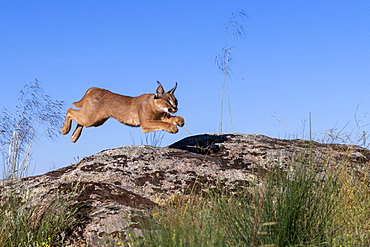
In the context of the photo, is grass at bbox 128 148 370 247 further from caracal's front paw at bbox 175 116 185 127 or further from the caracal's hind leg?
the caracal's hind leg

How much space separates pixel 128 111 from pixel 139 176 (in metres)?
3.65

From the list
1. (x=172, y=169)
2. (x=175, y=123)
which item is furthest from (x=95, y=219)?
(x=175, y=123)

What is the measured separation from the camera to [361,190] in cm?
497

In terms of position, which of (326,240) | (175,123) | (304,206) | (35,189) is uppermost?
(175,123)

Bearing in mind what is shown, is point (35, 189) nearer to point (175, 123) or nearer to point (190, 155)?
point (190, 155)

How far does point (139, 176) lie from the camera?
5.12 m

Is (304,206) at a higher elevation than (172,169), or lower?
lower

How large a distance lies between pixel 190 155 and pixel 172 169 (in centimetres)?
55

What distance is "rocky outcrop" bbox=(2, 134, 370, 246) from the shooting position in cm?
425

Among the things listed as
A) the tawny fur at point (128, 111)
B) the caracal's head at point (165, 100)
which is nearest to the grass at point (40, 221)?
the tawny fur at point (128, 111)

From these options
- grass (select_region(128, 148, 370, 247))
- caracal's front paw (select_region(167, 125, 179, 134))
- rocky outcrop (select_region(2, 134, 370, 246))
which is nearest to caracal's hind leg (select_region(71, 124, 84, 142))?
caracal's front paw (select_region(167, 125, 179, 134))

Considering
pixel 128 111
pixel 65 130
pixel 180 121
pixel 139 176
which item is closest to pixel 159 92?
pixel 180 121

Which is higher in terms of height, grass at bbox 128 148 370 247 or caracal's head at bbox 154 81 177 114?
caracal's head at bbox 154 81 177 114

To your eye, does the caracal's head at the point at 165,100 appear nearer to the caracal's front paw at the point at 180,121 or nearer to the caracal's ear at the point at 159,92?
the caracal's ear at the point at 159,92
